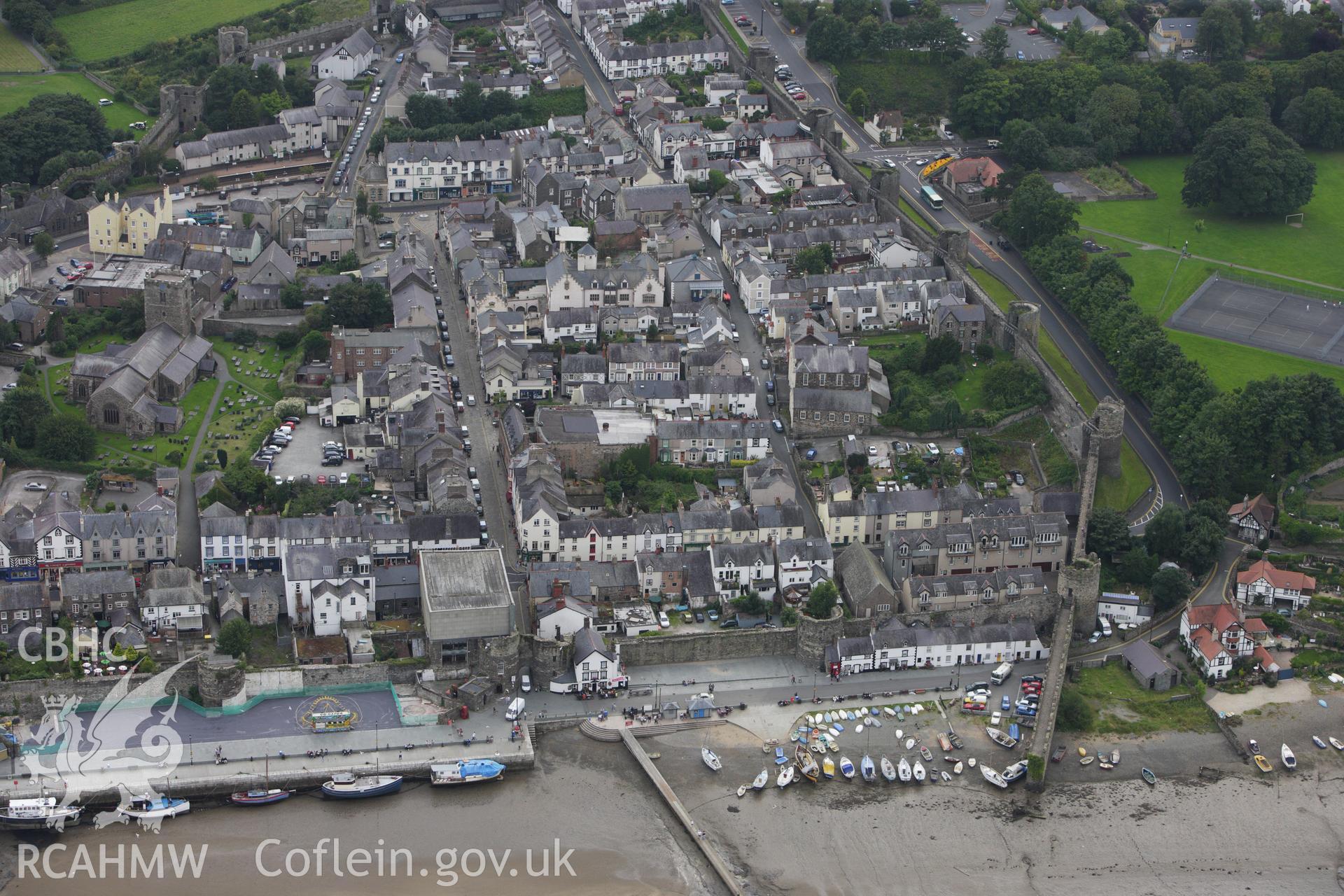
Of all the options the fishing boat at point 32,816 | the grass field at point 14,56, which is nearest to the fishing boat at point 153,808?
the fishing boat at point 32,816

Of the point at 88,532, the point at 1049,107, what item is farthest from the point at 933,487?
the point at 1049,107

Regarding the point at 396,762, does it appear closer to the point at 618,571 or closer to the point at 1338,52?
the point at 618,571

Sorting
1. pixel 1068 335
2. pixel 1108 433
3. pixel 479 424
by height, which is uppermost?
pixel 1108 433

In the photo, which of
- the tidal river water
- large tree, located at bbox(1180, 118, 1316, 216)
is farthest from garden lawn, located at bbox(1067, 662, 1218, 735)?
large tree, located at bbox(1180, 118, 1316, 216)

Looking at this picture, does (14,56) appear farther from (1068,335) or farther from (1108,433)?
(1108,433)

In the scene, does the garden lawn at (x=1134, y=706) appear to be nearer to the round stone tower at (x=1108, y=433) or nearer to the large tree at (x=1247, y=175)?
the round stone tower at (x=1108, y=433)

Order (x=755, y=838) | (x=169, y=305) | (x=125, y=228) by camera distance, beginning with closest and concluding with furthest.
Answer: (x=755, y=838), (x=169, y=305), (x=125, y=228)

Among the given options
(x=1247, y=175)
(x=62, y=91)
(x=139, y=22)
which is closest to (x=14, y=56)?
(x=62, y=91)
